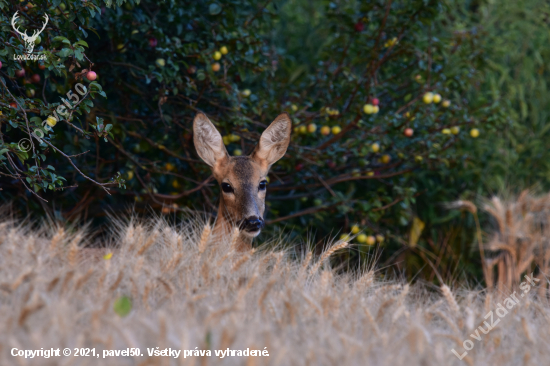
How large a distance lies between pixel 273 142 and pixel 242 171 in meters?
0.46

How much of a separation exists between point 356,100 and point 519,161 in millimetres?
3185

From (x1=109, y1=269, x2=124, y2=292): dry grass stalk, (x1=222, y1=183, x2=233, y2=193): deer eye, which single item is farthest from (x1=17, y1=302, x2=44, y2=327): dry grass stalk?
(x1=222, y1=183, x2=233, y2=193): deer eye

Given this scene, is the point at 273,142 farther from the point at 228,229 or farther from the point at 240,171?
the point at 228,229

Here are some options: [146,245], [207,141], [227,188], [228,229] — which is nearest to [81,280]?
[146,245]

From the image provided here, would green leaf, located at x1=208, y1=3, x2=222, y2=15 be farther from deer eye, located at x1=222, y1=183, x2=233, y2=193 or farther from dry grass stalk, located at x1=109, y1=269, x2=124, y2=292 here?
dry grass stalk, located at x1=109, y1=269, x2=124, y2=292

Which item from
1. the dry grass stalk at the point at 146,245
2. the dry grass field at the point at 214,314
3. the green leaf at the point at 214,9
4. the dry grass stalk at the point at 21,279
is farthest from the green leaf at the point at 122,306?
the green leaf at the point at 214,9

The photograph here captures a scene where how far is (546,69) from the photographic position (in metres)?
8.12

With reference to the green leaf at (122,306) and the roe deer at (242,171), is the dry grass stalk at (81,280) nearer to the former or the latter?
the green leaf at (122,306)

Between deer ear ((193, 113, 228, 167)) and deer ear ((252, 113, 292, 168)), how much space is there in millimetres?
296

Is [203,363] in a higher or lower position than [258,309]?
higher

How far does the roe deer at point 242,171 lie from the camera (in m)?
4.33

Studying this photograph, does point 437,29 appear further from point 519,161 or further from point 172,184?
point 172,184

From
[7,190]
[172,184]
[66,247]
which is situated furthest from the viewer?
[172,184]

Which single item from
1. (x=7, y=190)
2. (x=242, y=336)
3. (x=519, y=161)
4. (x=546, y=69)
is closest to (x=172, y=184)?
(x=7, y=190)
